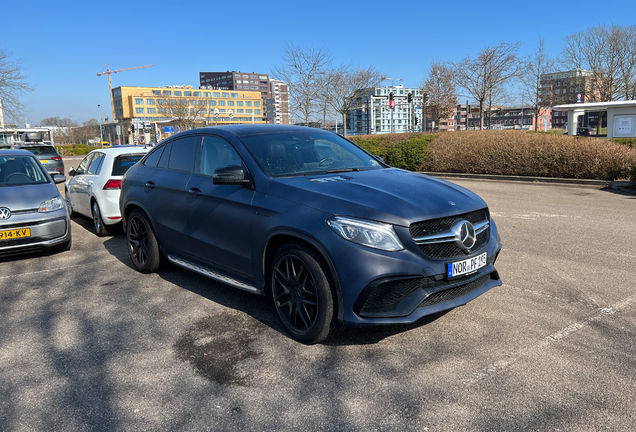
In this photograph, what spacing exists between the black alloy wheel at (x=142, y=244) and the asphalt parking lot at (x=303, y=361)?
18 centimetres

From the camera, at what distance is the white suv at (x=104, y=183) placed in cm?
791

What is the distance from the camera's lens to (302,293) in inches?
143

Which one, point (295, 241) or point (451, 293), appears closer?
point (451, 293)

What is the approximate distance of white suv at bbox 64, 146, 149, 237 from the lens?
311 inches

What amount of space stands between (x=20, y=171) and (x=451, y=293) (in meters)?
6.96

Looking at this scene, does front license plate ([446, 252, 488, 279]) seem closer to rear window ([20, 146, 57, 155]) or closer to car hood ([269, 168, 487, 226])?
car hood ([269, 168, 487, 226])

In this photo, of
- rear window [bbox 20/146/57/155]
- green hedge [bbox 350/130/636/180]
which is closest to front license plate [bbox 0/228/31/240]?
green hedge [bbox 350/130/636/180]

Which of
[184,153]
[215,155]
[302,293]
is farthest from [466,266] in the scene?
[184,153]

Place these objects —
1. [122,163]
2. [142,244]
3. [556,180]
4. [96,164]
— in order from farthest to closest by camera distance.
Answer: [556,180] < [96,164] < [122,163] < [142,244]

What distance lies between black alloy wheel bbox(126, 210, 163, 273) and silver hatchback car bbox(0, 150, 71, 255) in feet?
4.98

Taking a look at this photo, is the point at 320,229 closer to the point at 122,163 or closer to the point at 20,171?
the point at 122,163

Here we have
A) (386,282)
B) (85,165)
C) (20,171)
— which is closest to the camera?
(386,282)

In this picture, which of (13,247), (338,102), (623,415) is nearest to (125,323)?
(13,247)

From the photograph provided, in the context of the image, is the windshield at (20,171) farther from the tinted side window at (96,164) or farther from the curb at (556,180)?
the curb at (556,180)
